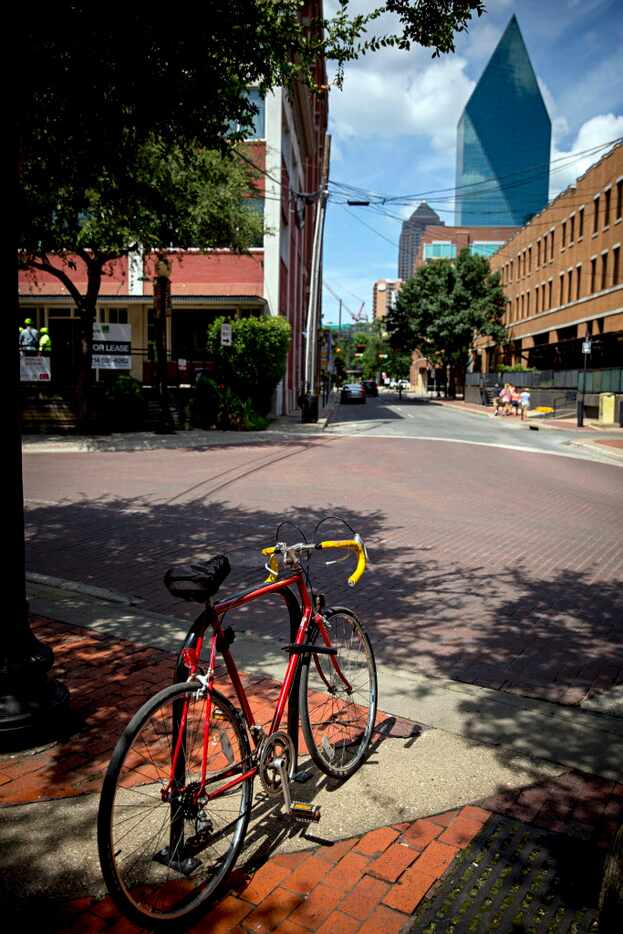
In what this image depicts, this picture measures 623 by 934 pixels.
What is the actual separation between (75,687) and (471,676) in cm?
249

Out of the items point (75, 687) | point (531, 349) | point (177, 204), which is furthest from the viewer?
point (531, 349)

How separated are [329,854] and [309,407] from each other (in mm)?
25780

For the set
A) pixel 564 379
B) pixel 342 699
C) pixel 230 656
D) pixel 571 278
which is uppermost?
pixel 571 278

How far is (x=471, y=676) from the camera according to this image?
501 cm

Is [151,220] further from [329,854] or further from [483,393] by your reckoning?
[483,393]

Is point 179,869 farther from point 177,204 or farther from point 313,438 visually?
point 313,438

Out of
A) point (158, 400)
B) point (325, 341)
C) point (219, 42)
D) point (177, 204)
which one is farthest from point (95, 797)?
point (325, 341)

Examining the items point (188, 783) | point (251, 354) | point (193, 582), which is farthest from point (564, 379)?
point (188, 783)

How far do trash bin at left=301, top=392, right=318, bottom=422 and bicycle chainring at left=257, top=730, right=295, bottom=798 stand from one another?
25.4 meters

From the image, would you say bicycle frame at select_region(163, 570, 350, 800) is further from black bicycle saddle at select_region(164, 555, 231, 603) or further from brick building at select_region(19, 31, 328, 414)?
brick building at select_region(19, 31, 328, 414)

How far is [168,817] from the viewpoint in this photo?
2.76 meters

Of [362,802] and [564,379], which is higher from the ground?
[564,379]

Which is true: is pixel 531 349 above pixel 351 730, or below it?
above

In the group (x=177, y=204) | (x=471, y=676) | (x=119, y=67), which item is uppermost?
(x=177, y=204)
